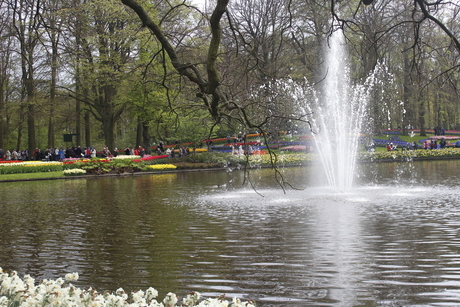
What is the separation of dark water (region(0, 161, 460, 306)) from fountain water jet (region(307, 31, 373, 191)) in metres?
4.61

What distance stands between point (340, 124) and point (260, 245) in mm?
16342

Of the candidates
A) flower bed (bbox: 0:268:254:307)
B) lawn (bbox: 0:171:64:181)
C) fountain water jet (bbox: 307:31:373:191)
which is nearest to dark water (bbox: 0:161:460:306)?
flower bed (bbox: 0:268:254:307)

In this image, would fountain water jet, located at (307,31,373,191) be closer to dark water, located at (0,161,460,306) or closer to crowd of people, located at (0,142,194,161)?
dark water, located at (0,161,460,306)

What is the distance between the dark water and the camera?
18.5ft

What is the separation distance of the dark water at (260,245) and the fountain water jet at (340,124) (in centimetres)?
461

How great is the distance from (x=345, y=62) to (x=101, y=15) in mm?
17847

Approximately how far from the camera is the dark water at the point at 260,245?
5637 mm

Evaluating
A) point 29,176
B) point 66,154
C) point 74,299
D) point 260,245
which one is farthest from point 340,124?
point 66,154

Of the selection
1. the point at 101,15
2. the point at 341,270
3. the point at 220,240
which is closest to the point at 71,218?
the point at 220,240

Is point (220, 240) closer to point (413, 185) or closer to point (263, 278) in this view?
point (263, 278)

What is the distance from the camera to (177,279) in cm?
610

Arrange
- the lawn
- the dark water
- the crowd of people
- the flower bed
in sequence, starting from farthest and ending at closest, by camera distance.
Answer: the crowd of people < the lawn < the dark water < the flower bed

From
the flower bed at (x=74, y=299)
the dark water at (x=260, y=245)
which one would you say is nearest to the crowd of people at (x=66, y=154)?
the dark water at (x=260, y=245)

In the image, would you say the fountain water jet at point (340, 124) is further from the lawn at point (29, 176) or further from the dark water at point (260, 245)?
the lawn at point (29, 176)
